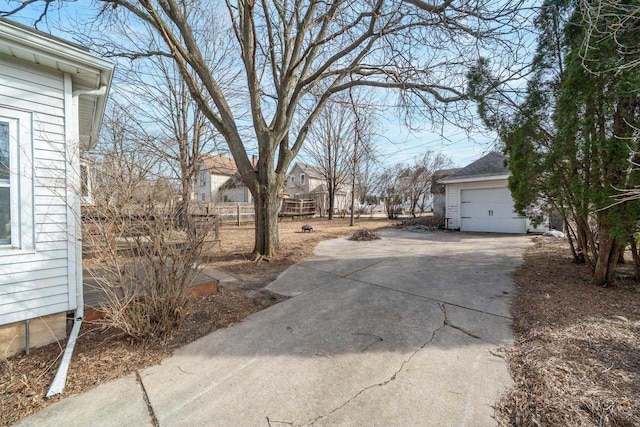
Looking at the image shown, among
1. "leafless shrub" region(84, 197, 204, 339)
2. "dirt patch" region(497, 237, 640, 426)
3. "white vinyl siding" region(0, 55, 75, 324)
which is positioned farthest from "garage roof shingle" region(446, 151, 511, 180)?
"white vinyl siding" region(0, 55, 75, 324)

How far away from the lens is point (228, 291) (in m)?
4.34

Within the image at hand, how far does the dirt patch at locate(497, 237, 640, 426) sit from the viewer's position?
5.65 feet

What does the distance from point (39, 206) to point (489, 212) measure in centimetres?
1333

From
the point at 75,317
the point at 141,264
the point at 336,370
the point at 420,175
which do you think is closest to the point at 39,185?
the point at 141,264

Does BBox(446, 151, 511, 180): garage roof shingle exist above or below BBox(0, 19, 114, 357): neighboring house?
above

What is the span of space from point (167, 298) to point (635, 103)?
6657mm

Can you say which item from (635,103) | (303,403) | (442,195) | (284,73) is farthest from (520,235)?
(303,403)

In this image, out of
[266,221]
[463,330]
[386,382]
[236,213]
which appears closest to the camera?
[386,382]

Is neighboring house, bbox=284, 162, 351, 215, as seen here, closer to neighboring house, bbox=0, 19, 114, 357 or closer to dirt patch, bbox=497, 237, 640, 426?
dirt patch, bbox=497, 237, 640, 426

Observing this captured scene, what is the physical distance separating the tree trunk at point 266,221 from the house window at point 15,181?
12.6ft

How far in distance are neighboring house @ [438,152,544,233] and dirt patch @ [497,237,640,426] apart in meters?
6.93

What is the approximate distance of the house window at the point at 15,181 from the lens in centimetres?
267

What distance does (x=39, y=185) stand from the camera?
9.17ft

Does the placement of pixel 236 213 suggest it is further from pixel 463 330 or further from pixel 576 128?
pixel 576 128
